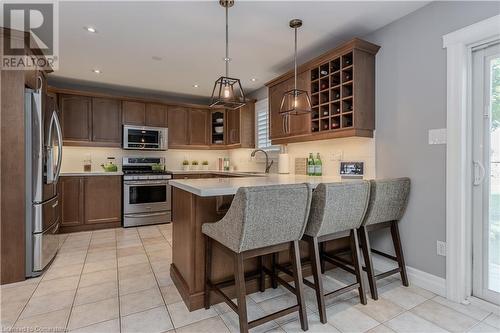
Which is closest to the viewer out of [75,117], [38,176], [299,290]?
[299,290]

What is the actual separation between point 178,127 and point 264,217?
4183 millimetres

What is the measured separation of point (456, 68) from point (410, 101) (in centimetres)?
41

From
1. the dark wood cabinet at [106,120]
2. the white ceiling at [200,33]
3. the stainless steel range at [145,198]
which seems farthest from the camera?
the dark wood cabinet at [106,120]

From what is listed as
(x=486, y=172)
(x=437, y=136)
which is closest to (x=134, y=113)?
(x=437, y=136)

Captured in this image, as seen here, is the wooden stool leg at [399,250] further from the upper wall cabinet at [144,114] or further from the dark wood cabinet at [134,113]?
the dark wood cabinet at [134,113]

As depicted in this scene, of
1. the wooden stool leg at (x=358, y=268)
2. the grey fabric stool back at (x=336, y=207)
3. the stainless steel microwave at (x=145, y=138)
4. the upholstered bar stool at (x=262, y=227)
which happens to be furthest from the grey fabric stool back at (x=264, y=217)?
the stainless steel microwave at (x=145, y=138)

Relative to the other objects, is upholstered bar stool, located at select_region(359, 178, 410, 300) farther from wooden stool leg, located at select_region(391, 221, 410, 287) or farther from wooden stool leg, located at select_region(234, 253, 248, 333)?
wooden stool leg, located at select_region(234, 253, 248, 333)

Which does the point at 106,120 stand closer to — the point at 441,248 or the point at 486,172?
the point at 441,248

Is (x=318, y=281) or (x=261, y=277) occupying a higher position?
(x=318, y=281)

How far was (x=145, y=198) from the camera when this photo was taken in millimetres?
4551

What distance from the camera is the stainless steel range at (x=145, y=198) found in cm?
441

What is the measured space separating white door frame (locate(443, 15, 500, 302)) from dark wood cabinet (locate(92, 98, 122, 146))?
480 cm

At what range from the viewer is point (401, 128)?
244cm

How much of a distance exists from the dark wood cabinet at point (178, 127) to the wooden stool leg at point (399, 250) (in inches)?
163
